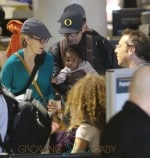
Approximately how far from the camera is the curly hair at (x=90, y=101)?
4.57 m

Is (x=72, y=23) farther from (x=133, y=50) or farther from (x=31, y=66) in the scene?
(x=133, y=50)

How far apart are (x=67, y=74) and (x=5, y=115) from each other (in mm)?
1640

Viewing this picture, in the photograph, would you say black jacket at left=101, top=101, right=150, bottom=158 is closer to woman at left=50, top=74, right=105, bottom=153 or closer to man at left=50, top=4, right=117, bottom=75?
woman at left=50, top=74, right=105, bottom=153

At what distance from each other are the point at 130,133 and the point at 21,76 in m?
2.63

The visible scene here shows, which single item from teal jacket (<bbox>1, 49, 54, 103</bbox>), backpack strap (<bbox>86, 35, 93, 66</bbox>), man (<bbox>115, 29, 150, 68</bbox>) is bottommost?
teal jacket (<bbox>1, 49, 54, 103</bbox>)

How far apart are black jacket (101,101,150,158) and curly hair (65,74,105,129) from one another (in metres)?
0.95

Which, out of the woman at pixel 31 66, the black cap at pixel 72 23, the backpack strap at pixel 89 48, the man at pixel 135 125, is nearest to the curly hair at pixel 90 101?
the man at pixel 135 125

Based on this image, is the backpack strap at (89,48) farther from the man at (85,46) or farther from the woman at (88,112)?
the woman at (88,112)

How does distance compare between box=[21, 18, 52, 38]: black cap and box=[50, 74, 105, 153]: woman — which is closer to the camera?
box=[50, 74, 105, 153]: woman

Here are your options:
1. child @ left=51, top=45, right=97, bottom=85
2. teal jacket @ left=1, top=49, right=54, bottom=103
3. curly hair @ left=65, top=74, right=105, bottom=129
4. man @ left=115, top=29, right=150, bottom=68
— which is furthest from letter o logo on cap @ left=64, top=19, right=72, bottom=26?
curly hair @ left=65, top=74, right=105, bottom=129

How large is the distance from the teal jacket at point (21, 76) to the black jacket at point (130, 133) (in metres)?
2.39

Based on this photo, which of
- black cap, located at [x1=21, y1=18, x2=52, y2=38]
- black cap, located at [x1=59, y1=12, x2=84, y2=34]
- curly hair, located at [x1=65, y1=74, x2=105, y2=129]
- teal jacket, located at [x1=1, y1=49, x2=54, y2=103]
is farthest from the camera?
black cap, located at [x1=59, y1=12, x2=84, y2=34]

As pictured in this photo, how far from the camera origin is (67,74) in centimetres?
609

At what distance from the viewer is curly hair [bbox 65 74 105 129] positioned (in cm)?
457
